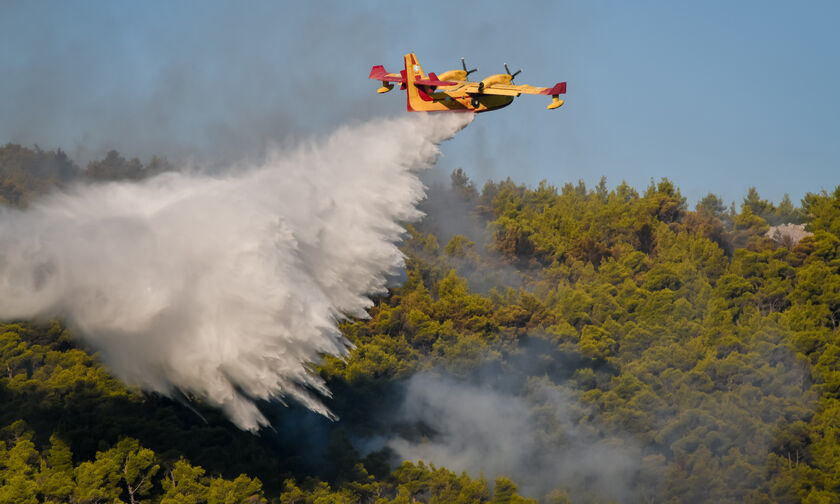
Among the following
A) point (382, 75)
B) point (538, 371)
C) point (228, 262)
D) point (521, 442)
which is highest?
point (382, 75)

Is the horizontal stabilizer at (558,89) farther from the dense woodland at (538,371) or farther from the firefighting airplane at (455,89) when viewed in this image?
the dense woodland at (538,371)

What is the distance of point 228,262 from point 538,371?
1134 inches

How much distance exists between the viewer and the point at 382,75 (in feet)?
123

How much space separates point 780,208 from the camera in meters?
92.2

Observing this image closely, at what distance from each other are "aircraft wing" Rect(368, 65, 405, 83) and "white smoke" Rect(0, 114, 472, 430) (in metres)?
1.40

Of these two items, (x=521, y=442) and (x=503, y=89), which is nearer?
(x=503, y=89)

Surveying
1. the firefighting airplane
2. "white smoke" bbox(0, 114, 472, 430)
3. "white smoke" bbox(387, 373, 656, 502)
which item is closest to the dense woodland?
"white smoke" bbox(387, 373, 656, 502)

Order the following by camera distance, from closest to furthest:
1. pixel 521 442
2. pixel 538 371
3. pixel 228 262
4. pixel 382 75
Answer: pixel 228 262
pixel 382 75
pixel 521 442
pixel 538 371

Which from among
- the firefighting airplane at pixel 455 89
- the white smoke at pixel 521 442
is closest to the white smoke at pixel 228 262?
the firefighting airplane at pixel 455 89

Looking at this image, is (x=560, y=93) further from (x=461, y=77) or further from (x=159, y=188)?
(x=159, y=188)

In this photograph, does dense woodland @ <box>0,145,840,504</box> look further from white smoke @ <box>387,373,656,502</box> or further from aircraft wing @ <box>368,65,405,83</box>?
aircraft wing @ <box>368,65,405,83</box>

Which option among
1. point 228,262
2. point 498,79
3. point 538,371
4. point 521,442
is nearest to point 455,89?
point 498,79

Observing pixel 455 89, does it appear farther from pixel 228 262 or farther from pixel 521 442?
pixel 521 442

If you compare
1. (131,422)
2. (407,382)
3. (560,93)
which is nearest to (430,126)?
(560,93)
